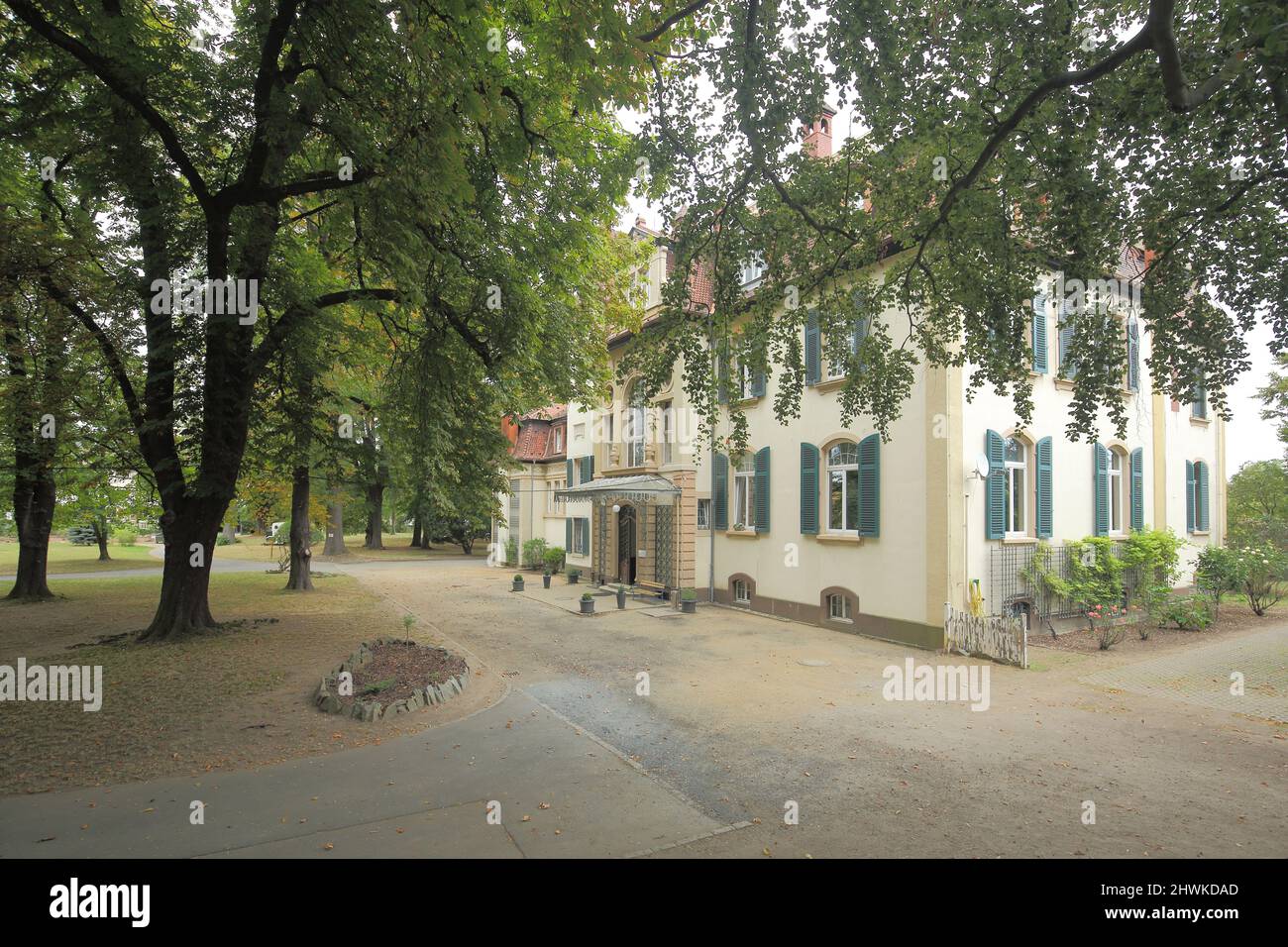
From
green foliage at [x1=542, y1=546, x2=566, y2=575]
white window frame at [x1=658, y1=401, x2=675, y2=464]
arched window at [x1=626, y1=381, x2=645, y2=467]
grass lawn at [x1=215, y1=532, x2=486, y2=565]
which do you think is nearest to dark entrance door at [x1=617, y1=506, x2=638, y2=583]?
arched window at [x1=626, y1=381, x2=645, y2=467]

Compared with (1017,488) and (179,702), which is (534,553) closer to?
(1017,488)

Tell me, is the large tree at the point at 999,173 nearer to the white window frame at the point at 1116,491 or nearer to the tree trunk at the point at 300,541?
the white window frame at the point at 1116,491

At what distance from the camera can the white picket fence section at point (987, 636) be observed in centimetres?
1096

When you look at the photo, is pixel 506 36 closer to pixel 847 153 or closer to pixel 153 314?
pixel 847 153

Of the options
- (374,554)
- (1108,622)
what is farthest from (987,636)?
(374,554)

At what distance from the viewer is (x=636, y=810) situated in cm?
498

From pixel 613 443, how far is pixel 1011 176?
18.0m

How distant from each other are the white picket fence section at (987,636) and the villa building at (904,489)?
1.07ft

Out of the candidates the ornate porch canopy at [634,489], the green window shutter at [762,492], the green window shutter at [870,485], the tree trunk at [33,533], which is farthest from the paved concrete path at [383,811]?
the tree trunk at [33,533]

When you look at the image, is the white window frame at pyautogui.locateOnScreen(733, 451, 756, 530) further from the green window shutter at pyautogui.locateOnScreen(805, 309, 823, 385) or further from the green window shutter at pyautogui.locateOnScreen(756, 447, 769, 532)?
the green window shutter at pyautogui.locateOnScreen(805, 309, 823, 385)

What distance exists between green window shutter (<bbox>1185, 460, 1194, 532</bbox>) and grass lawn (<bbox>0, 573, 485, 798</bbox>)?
2056 centimetres

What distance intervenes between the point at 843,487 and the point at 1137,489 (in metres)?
8.40

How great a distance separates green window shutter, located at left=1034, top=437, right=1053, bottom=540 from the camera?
13.5 meters

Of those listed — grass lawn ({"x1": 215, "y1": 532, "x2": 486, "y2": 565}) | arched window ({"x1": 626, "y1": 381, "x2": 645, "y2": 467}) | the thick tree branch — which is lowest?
grass lawn ({"x1": 215, "y1": 532, "x2": 486, "y2": 565})
